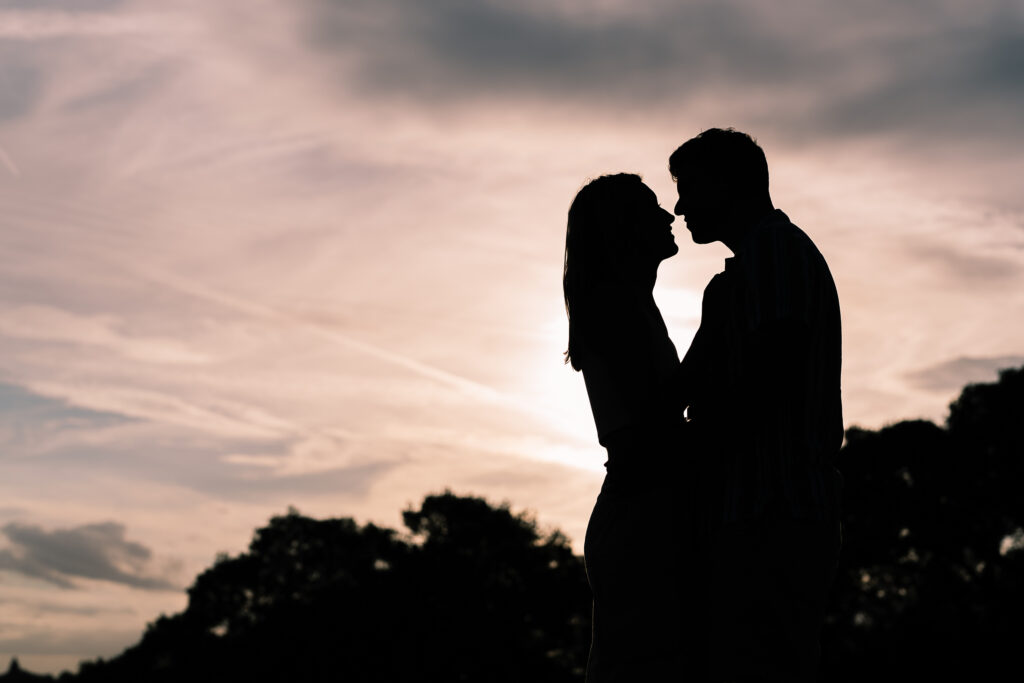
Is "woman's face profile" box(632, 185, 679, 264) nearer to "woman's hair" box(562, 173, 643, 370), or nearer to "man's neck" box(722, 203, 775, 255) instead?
"woman's hair" box(562, 173, 643, 370)

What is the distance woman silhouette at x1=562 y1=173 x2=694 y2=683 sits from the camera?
4.75 metres

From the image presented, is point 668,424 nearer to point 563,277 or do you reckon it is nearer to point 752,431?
point 752,431

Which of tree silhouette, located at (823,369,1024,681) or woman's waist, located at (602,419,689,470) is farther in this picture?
tree silhouette, located at (823,369,1024,681)

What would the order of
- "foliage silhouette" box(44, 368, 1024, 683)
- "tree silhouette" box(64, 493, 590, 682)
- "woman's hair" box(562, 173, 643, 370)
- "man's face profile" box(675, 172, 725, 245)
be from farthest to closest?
1. "tree silhouette" box(64, 493, 590, 682)
2. "foliage silhouette" box(44, 368, 1024, 683)
3. "woman's hair" box(562, 173, 643, 370)
4. "man's face profile" box(675, 172, 725, 245)

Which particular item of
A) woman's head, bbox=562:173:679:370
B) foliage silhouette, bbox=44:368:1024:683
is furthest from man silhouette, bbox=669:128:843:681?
foliage silhouette, bbox=44:368:1024:683

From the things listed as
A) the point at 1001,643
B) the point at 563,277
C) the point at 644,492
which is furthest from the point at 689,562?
the point at 1001,643

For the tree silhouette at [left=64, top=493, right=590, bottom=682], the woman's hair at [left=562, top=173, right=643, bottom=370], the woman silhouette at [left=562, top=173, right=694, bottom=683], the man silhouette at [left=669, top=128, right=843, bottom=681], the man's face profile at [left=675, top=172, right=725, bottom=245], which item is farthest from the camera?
the tree silhouette at [left=64, top=493, right=590, bottom=682]

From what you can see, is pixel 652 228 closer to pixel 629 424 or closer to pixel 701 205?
pixel 701 205

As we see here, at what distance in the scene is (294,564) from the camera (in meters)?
72.8

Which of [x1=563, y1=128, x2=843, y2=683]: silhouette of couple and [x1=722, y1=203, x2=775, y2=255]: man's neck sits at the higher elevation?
[x1=722, y1=203, x2=775, y2=255]: man's neck

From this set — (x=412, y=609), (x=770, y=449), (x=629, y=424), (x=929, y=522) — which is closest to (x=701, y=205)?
(x=629, y=424)

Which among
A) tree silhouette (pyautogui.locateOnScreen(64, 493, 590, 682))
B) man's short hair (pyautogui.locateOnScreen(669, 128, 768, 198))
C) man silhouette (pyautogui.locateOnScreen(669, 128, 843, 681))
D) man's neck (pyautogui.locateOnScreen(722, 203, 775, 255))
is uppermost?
tree silhouette (pyautogui.locateOnScreen(64, 493, 590, 682))

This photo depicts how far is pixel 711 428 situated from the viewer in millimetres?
4539

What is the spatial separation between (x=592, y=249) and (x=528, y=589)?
195 ft
